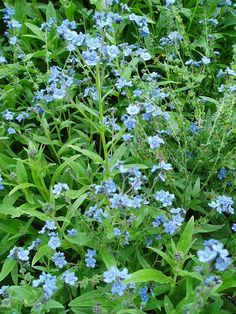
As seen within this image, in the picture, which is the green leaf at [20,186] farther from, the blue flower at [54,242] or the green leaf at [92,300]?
the green leaf at [92,300]

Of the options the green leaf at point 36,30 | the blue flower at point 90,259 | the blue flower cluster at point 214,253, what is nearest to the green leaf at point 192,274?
the blue flower at point 90,259

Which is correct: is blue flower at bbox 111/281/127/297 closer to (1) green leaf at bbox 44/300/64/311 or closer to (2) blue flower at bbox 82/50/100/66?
(1) green leaf at bbox 44/300/64/311

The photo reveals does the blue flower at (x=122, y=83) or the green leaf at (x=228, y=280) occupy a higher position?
the blue flower at (x=122, y=83)

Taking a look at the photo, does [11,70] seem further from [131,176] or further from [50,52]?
[131,176]

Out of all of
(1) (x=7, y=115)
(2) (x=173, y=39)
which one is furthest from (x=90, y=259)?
(2) (x=173, y=39)

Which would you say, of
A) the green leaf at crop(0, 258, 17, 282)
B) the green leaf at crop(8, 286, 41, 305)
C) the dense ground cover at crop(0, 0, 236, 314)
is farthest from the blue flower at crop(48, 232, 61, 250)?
the green leaf at crop(0, 258, 17, 282)

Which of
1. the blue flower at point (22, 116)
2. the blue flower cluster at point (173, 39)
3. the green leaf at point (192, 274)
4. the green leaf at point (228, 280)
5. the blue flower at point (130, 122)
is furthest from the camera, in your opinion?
the blue flower cluster at point (173, 39)

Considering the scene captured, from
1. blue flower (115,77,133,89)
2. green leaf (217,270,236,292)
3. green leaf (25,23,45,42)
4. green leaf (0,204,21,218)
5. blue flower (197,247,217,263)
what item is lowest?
green leaf (217,270,236,292)

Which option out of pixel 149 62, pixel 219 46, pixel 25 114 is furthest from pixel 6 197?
pixel 219 46
